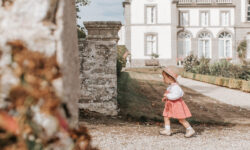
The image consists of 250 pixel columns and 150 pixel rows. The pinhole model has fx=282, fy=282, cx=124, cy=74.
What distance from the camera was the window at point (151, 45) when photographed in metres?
25.7

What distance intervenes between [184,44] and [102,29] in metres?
22.0

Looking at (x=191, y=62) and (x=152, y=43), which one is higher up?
(x=152, y=43)

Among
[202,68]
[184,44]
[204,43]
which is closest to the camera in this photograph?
[202,68]

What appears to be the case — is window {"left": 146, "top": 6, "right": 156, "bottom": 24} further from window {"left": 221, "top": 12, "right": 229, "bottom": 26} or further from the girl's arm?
the girl's arm

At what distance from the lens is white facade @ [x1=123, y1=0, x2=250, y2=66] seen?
83.3ft

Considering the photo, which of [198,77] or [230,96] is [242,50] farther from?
[230,96]

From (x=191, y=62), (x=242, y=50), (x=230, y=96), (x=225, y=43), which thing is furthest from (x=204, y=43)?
(x=230, y=96)

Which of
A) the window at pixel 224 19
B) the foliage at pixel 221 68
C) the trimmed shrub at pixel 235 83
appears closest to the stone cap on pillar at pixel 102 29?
the trimmed shrub at pixel 235 83

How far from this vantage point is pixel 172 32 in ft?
83.6

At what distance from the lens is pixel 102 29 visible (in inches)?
217

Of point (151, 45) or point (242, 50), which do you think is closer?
point (151, 45)

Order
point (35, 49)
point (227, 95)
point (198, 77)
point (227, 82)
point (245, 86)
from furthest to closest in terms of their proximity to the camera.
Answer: point (198, 77), point (227, 82), point (245, 86), point (227, 95), point (35, 49)

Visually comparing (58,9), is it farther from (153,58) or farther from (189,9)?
(189,9)

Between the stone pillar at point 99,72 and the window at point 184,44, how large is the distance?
21.8 m
